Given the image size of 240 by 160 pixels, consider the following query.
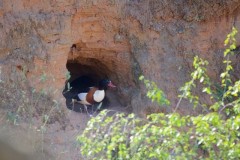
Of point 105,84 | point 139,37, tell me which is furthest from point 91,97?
point 139,37

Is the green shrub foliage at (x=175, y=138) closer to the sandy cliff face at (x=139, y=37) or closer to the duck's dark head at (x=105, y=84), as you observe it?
the sandy cliff face at (x=139, y=37)

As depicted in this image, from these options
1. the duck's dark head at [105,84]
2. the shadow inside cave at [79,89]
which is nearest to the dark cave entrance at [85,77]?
the shadow inside cave at [79,89]

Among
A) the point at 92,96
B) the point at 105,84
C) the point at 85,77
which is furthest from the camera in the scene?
the point at 85,77

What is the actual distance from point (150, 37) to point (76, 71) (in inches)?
56.1

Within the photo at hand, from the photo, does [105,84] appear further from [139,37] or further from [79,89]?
[139,37]

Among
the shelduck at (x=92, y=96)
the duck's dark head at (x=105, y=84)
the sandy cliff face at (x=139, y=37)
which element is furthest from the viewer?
the shelduck at (x=92, y=96)

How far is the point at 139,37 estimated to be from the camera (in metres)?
6.08

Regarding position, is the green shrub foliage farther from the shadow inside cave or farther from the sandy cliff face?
the shadow inside cave

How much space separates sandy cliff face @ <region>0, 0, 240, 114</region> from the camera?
225 inches

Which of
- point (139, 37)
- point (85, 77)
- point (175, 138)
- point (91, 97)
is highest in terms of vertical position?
point (139, 37)

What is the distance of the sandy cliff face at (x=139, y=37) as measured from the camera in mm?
5707

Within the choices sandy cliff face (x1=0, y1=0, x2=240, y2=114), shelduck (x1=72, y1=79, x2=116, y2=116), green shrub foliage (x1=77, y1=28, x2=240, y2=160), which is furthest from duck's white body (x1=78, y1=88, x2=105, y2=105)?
green shrub foliage (x1=77, y1=28, x2=240, y2=160)

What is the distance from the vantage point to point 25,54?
5.39 meters

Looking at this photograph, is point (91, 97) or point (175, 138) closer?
point (175, 138)
